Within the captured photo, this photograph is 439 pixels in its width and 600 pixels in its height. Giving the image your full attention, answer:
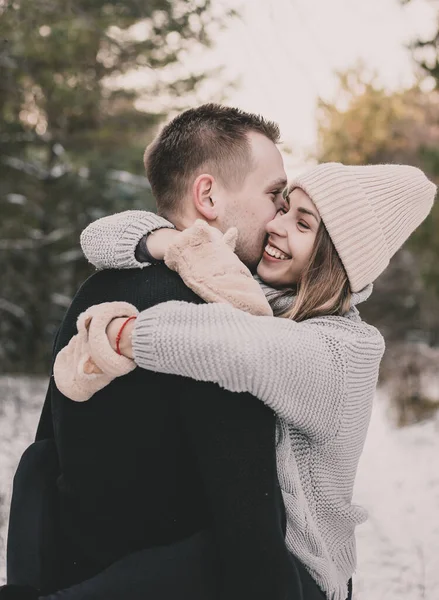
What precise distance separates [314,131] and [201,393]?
17.9m

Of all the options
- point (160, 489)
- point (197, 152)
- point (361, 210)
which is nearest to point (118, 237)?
point (197, 152)

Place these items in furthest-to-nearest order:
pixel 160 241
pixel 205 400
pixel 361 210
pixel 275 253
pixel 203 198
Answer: pixel 275 253 → pixel 361 210 → pixel 203 198 → pixel 160 241 → pixel 205 400

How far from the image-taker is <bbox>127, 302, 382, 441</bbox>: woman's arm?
1610 millimetres

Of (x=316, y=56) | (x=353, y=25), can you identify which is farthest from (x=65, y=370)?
(x=353, y=25)

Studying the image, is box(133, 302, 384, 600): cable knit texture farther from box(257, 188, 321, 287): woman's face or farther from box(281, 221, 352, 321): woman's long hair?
box(257, 188, 321, 287): woman's face

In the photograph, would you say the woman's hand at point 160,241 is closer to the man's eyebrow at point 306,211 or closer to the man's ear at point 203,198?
the man's ear at point 203,198

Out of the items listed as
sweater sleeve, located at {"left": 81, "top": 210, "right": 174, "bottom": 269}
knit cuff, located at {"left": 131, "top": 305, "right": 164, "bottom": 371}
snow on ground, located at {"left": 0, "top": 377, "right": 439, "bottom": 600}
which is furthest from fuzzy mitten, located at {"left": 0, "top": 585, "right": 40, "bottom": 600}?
snow on ground, located at {"left": 0, "top": 377, "right": 439, "bottom": 600}

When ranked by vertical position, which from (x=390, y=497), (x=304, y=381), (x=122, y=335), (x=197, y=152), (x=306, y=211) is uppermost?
(x=197, y=152)

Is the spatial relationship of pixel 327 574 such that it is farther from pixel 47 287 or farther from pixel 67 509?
pixel 47 287

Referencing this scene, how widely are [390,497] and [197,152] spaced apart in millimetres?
6111

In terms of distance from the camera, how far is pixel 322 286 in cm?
224

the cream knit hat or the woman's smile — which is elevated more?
the cream knit hat

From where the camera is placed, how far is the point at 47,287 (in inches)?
574

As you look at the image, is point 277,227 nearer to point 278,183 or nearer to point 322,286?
point 278,183
